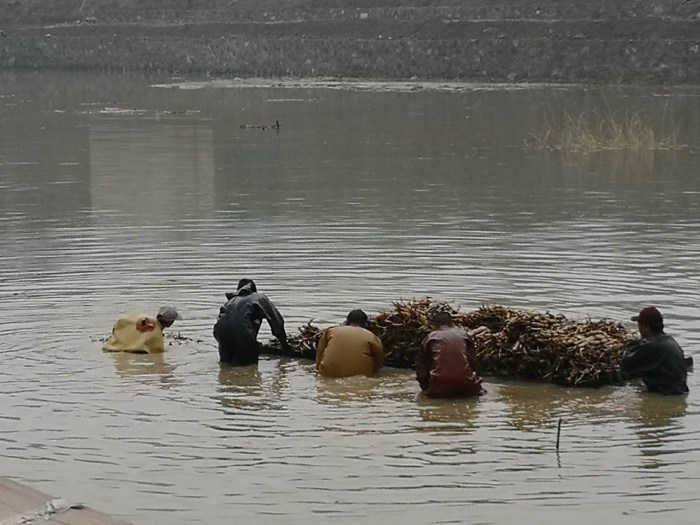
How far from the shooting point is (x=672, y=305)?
16.3 m

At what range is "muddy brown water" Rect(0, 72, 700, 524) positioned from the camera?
33.7ft

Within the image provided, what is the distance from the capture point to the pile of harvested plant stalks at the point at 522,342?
42.5ft

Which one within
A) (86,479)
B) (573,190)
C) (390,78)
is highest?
(390,78)

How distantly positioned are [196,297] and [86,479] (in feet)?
22.7

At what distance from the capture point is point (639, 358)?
12609mm

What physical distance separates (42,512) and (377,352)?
533cm

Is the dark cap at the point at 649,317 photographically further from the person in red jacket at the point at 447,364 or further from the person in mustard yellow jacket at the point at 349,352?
the person in mustard yellow jacket at the point at 349,352

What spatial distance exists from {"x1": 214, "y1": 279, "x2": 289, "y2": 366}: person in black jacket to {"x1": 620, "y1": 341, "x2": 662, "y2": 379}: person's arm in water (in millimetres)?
3296

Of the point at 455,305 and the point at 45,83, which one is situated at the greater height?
the point at 45,83

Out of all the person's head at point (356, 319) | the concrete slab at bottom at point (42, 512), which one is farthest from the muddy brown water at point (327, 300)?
the concrete slab at bottom at point (42, 512)

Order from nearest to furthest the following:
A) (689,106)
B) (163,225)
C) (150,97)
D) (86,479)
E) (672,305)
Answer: (86,479)
(672,305)
(163,225)
(689,106)
(150,97)

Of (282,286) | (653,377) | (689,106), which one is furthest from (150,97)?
(653,377)

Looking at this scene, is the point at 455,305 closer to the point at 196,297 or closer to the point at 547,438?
the point at 196,297

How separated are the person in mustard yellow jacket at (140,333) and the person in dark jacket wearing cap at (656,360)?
14.9 ft
